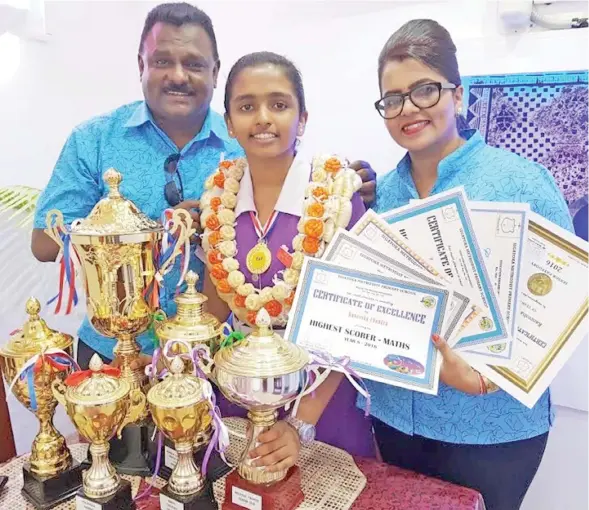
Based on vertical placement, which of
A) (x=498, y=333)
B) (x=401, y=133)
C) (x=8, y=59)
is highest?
(x=8, y=59)

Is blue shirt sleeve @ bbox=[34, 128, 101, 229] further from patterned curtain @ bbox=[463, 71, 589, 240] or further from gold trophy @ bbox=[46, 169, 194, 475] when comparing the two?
patterned curtain @ bbox=[463, 71, 589, 240]

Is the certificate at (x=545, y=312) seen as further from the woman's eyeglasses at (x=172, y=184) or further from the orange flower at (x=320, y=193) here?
the woman's eyeglasses at (x=172, y=184)

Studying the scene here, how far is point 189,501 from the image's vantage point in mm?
834

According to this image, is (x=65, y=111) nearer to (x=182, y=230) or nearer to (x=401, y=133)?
(x=182, y=230)

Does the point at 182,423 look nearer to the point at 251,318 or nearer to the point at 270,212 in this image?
the point at 251,318

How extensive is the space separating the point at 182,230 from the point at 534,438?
0.81 meters

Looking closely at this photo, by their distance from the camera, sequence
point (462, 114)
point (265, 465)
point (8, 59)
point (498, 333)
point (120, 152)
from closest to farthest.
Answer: point (265, 465) < point (498, 333) < point (462, 114) < point (120, 152) < point (8, 59)

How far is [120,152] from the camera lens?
1.43 m

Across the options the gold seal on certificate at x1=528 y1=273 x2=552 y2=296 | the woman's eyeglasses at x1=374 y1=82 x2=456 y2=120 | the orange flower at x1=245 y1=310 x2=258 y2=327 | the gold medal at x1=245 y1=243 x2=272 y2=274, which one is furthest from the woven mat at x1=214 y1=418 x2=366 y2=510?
the woman's eyeglasses at x1=374 y1=82 x2=456 y2=120

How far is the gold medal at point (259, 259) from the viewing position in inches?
45.6

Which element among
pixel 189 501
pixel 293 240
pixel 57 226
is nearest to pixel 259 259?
pixel 293 240

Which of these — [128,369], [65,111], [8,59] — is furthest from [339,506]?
[8,59]

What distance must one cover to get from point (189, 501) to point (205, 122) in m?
0.96

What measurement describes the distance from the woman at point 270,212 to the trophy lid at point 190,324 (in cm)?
19
